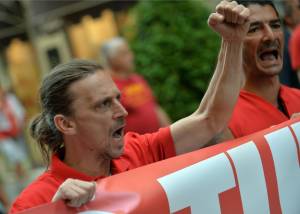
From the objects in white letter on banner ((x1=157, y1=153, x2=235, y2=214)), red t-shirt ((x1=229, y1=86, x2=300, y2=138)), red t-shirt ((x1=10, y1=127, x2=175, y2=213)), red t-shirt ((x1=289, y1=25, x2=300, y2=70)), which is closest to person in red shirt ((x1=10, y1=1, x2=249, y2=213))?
red t-shirt ((x1=10, y1=127, x2=175, y2=213))

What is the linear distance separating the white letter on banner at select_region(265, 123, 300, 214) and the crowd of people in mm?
143

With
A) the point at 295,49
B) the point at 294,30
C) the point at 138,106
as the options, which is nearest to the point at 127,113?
the point at 295,49

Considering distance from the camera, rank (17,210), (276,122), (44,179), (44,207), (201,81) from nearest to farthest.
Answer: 1. (44,207)
2. (17,210)
3. (44,179)
4. (276,122)
5. (201,81)

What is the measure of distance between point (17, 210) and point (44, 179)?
0.59ft

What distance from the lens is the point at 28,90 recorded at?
1257 cm

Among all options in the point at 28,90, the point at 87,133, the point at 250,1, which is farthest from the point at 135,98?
the point at 28,90

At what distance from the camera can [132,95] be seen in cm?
521

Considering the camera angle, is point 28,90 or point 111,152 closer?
point 111,152

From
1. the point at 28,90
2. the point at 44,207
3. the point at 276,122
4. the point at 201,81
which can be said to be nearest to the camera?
the point at 44,207

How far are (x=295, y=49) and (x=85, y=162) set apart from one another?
2159 mm

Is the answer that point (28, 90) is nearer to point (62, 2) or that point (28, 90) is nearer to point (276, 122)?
point (62, 2)

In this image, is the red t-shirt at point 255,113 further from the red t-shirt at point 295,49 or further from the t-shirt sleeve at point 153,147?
the red t-shirt at point 295,49

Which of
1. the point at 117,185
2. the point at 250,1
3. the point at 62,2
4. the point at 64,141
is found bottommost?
the point at 117,185

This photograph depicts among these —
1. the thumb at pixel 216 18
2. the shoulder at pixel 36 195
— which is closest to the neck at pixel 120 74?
the thumb at pixel 216 18
